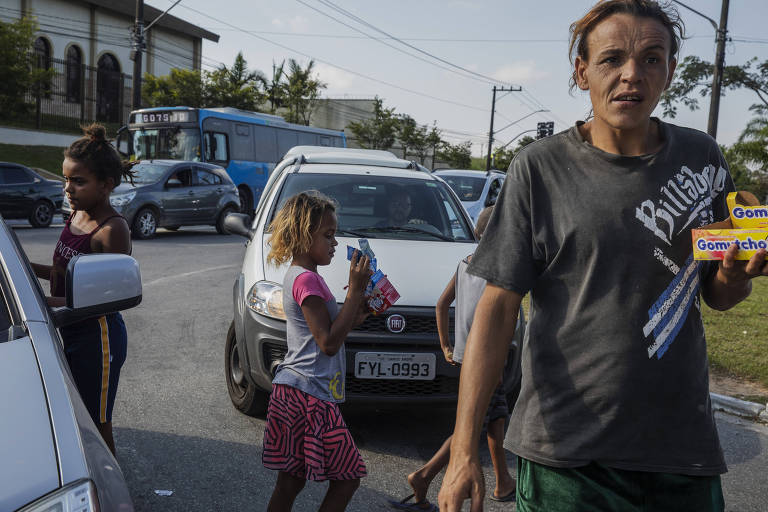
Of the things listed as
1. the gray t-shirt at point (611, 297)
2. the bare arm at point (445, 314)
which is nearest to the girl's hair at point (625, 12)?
the gray t-shirt at point (611, 297)

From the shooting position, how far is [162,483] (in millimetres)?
3773

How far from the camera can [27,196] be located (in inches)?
644

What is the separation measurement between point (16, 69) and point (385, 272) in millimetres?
26918

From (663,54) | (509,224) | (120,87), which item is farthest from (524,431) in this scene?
(120,87)

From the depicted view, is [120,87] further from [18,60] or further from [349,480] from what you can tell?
[349,480]

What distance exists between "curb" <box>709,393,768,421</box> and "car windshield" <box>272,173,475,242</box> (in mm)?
2330

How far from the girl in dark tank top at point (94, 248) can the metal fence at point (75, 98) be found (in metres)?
28.6

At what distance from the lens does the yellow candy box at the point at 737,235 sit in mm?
1660

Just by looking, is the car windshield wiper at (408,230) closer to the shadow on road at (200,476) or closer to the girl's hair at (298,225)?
the shadow on road at (200,476)

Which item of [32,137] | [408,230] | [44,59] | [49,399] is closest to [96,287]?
[49,399]

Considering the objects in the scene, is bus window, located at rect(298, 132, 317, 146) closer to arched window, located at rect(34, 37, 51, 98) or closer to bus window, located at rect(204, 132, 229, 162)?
bus window, located at rect(204, 132, 229, 162)

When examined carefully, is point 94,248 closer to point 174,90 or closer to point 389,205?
point 389,205

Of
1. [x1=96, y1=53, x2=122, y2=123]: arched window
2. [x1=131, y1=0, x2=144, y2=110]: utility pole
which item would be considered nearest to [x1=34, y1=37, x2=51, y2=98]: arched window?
[x1=96, y1=53, x2=122, y2=123]: arched window

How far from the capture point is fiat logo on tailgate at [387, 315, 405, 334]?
428cm
